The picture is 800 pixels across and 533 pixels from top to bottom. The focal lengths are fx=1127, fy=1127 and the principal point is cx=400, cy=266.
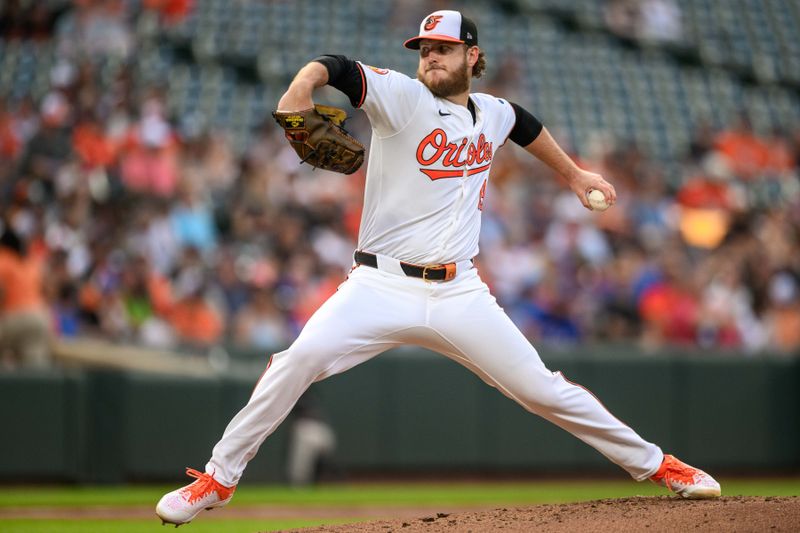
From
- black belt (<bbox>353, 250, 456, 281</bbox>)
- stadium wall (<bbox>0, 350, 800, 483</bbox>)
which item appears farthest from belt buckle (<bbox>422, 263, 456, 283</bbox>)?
stadium wall (<bbox>0, 350, 800, 483</bbox>)

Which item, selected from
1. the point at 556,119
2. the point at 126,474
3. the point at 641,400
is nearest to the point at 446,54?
the point at 126,474

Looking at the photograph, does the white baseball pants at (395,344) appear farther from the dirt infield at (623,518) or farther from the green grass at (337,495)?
the green grass at (337,495)

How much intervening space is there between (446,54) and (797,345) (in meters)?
7.49

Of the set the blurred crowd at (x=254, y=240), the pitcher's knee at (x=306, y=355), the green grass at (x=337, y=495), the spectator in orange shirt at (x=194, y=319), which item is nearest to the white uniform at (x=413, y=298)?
the pitcher's knee at (x=306, y=355)

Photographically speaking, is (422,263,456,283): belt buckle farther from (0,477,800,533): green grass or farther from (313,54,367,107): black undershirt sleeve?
(0,477,800,533): green grass

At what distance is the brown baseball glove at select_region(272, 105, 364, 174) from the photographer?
4195 mm

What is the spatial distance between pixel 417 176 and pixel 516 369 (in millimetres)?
900

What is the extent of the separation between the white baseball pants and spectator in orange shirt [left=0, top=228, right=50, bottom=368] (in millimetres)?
4803

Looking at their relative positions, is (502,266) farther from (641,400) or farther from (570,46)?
(570,46)

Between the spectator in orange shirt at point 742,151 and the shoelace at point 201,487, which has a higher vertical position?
the spectator in orange shirt at point 742,151

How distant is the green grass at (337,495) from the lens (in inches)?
270

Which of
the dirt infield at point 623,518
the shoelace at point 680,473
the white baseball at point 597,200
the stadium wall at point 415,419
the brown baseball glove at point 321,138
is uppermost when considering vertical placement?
the brown baseball glove at point 321,138

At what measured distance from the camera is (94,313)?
967cm

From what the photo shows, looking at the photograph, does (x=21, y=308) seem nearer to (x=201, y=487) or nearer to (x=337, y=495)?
(x=337, y=495)
